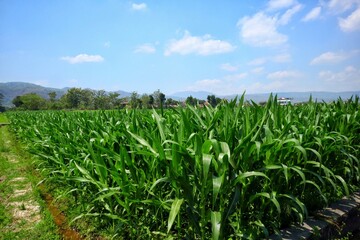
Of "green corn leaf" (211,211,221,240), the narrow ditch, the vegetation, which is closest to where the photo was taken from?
"green corn leaf" (211,211,221,240)

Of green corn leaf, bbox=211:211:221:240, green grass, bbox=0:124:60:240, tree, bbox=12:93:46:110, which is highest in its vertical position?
green corn leaf, bbox=211:211:221:240

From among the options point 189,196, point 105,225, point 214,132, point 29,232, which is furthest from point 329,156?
point 29,232

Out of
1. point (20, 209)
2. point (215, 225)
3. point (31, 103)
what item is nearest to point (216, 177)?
point (215, 225)

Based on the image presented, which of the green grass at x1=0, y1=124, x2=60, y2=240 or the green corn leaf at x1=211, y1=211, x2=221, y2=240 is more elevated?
the green corn leaf at x1=211, y1=211, x2=221, y2=240

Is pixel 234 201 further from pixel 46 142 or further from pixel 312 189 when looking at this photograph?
pixel 46 142

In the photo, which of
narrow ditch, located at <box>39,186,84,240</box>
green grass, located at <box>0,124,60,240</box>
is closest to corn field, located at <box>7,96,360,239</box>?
narrow ditch, located at <box>39,186,84,240</box>

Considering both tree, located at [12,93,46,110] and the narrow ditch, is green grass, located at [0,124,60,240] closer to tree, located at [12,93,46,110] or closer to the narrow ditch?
the narrow ditch

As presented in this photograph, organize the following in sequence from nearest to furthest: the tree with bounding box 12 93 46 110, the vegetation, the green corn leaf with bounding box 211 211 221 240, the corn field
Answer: the green corn leaf with bounding box 211 211 221 240
the corn field
the tree with bounding box 12 93 46 110
the vegetation

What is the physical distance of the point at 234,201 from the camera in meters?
1.66

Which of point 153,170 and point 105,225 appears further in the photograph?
point 105,225

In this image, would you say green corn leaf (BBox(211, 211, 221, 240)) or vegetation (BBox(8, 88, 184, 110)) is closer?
green corn leaf (BBox(211, 211, 221, 240))

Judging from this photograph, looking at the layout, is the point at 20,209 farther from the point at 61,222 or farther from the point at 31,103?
the point at 31,103

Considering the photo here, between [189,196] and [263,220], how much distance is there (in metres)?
0.83

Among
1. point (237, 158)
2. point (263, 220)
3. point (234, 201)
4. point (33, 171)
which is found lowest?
point (33, 171)
